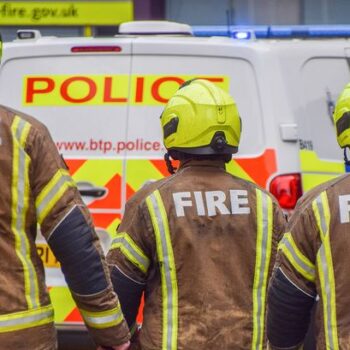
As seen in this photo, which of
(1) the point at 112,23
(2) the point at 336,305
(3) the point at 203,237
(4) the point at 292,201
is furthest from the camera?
(1) the point at 112,23

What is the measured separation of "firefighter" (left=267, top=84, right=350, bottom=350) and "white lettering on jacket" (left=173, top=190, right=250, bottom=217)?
0.28 metres

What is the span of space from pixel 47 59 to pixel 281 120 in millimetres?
1262

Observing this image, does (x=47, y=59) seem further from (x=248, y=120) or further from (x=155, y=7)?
(x=155, y=7)

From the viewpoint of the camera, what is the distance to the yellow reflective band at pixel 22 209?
355 cm

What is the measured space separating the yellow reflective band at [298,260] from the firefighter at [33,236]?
57cm

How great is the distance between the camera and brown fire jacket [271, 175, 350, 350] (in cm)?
355

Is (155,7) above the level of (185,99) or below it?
above

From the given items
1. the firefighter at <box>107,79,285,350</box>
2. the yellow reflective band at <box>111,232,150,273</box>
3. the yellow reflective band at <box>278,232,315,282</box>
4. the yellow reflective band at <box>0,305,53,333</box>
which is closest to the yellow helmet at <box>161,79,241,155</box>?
the firefighter at <box>107,79,285,350</box>

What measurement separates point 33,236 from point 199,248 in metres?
0.57

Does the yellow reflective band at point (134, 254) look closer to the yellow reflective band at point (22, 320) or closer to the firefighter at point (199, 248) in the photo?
the firefighter at point (199, 248)

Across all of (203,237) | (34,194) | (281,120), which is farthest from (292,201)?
(34,194)

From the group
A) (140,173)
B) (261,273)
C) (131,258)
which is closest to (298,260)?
(261,273)

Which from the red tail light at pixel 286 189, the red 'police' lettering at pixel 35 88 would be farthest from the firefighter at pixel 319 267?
the red 'police' lettering at pixel 35 88

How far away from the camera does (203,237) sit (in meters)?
3.88
